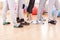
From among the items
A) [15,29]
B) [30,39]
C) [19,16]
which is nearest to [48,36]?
[30,39]

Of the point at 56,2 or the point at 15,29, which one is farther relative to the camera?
the point at 56,2

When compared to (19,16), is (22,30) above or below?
below

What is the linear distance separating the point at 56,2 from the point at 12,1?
→ 0.95 m

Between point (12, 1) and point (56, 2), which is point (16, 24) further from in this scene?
point (56, 2)

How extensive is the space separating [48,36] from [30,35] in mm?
292

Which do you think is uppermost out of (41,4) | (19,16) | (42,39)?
(41,4)

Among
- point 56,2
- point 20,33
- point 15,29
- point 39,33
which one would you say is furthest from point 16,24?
point 56,2

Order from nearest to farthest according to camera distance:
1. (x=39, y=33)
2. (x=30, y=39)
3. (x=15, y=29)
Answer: (x=30, y=39) < (x=39, y=33) < (x=15, y=29)

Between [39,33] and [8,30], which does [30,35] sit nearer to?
[39,33]

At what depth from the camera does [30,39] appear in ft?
6.71

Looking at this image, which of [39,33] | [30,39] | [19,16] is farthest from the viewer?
[19,16]

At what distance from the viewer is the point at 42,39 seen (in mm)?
2055

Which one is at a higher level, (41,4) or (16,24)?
(41,4)

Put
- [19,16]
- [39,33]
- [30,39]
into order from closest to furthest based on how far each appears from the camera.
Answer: [30,39]
[39,33]
[19,16]
